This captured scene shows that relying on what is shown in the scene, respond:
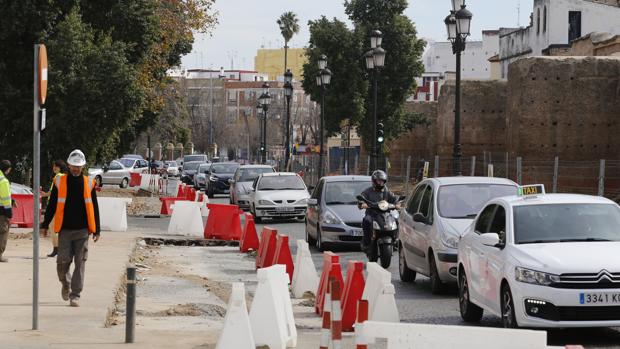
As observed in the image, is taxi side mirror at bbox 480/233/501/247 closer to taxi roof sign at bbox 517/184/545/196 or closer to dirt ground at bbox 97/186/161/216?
taxi roof sign at bbox 517/184/545/196

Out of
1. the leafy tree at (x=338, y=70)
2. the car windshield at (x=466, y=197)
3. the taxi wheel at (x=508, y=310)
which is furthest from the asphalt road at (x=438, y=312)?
the leafy tree at (x=338, y=70)

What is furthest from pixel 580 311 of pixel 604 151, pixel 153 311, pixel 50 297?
pixel 604 151

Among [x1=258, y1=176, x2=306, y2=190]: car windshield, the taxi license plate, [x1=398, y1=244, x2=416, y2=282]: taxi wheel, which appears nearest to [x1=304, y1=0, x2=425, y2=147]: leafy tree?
[x1=258, y1=176, x2=306, y2=190]: car windshield

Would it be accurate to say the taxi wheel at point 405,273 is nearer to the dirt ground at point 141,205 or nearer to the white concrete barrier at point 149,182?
A: the dirt ground at point 141,205

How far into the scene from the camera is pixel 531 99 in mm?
49312

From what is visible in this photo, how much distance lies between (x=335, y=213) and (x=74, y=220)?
10.6 meters

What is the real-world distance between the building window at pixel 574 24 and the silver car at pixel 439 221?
60.2 metres

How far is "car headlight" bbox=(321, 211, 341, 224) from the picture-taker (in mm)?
23969

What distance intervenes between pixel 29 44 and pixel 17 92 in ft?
4.93

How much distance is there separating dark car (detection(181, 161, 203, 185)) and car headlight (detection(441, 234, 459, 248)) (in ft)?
170

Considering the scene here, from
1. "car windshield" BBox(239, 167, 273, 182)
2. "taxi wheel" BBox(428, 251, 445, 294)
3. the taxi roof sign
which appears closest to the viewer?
the taxi roof sign

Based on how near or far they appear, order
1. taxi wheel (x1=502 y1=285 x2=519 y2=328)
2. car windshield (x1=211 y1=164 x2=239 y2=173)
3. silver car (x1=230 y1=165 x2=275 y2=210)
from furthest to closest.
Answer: car windshield (x1=211 y1=164 x2=239 y2=173)
silver car (x1=230 y1=165 x2=275 y2=210)
taxi wheel (x1=502 y1=285 x2=519 y2=328)

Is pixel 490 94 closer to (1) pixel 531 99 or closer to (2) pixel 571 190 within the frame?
(1) pixel 531 99

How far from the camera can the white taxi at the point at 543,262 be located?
11.1 metres
